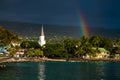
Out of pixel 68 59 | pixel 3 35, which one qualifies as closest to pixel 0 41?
pixel 3 35

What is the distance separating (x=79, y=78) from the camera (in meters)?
95.5

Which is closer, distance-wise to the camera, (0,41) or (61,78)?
(61,78)

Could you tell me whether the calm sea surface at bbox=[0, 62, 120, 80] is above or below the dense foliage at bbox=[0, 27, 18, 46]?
below

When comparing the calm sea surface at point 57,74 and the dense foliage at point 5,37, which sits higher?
the dense foliage at point 5,37

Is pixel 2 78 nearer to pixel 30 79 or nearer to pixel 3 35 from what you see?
pixel 30 79

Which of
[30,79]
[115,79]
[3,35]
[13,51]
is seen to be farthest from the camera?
[13,51]

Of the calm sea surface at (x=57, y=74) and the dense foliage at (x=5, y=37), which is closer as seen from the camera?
the calm sea surface at (x=57, y=74)

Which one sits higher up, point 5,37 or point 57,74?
point 5,37

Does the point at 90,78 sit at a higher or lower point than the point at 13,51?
lower

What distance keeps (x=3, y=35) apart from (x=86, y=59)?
71506mm

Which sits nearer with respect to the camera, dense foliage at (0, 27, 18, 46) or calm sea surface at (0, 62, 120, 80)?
calm sea surface at (0, 62, 120, 80)

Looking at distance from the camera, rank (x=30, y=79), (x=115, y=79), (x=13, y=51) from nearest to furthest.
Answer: (x=30, y=79) < (x=115, y=79) < (x=13, y=51)

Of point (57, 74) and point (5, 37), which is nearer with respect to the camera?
point (57, 74)

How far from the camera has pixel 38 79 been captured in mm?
92000
